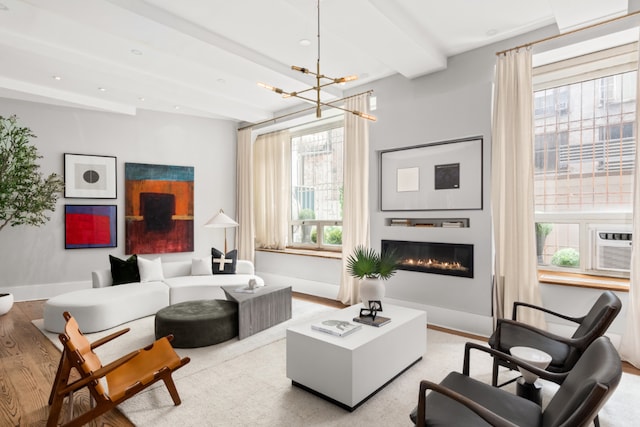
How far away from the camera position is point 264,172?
6.98 meters

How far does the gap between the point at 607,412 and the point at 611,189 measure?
90.7 inches

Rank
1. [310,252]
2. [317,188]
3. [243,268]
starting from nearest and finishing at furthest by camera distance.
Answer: [243,268] < [310,252] < [317,188]

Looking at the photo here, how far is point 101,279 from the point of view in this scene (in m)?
4.62

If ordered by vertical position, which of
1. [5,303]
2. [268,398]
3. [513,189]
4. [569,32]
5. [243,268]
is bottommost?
[268,398]

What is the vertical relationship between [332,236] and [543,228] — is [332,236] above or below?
below

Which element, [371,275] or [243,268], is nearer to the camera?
[371,275]

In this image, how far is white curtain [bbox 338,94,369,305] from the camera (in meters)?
5.02

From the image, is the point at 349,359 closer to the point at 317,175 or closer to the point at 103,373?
the point at 103,373

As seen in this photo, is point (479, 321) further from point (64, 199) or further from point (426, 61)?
point (64, 199)

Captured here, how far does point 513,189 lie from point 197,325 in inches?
136

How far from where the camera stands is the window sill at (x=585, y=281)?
10.9 feet

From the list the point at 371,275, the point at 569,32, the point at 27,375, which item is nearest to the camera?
the point at 27,375

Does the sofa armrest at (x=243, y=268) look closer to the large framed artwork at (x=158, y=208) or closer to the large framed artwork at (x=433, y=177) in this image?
the large framed artwork at (x=158, y=208)

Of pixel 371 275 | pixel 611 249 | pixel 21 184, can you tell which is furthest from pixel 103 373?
pixel 611 249
